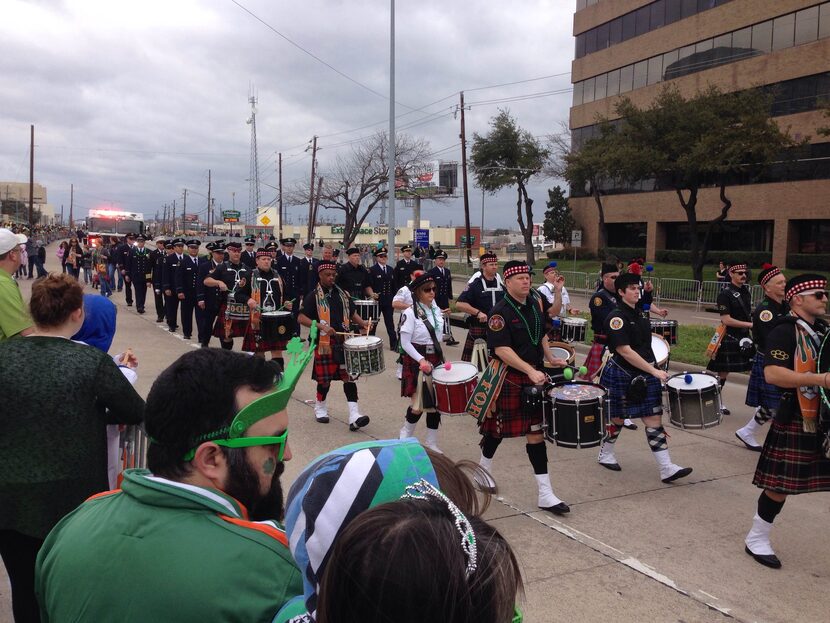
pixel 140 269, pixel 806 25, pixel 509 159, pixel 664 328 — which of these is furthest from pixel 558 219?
pixel 664 328

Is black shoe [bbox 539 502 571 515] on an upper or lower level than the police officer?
lower

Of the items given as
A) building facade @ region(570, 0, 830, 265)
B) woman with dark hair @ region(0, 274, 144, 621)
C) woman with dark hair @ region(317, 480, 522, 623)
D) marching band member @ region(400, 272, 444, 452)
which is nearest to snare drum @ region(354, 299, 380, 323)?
marching band member @ region(400, 272, 444, 452)

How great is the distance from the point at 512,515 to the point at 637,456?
2287 mm

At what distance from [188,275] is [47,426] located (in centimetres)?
1140

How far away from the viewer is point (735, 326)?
8.05 m

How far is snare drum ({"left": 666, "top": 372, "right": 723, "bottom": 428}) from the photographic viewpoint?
5.73 meters

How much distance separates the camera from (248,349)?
917 cm

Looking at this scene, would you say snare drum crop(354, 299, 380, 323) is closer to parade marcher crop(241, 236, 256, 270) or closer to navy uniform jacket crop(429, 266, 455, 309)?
navy uniform jacket crop(429, 266, 455, 309)

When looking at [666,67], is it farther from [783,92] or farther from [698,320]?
[698,320]

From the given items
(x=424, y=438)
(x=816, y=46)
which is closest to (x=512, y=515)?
(x=424, y=438)

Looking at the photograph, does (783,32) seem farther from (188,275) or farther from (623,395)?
(623,395)

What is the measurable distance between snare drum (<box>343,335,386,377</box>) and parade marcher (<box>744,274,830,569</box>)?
4.16 meters

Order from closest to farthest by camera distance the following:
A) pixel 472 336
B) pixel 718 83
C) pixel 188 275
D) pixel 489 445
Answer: pixel 489 445, pixel 472 336, pixel 188 275, pixel 718 83

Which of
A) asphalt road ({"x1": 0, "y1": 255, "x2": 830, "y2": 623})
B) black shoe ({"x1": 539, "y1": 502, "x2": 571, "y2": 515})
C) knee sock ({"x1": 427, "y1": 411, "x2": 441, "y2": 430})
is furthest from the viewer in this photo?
knee sock ({"x1": 427, "y1": 411, "x2": 441, "y2": 430})
